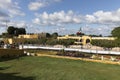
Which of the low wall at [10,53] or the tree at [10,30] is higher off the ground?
the tree at [10,30]

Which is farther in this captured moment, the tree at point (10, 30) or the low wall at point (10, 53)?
the tree at point (10, 30)

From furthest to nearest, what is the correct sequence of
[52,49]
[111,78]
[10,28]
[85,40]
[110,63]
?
[10,28]
[85,40]
[52,49]
[110,63]
[111,78]

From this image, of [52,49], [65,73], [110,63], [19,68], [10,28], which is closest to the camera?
[65,73]

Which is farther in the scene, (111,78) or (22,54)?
(22,54)

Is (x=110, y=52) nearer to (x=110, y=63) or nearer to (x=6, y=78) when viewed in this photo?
(x=110, y=63)

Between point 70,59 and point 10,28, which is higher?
point 10,28

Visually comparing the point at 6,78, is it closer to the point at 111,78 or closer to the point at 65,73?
the point at 65,73

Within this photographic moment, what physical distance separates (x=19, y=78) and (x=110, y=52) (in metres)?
21.7

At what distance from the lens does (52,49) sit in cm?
4781

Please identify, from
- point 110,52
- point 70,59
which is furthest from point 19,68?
point 110,52

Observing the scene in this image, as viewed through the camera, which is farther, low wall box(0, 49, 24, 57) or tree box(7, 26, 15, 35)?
tree box(7, 26, 15, 35)

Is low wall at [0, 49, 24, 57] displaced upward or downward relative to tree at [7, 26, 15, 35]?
downward

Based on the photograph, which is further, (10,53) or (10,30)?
(10,30)

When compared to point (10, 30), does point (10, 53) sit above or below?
below
